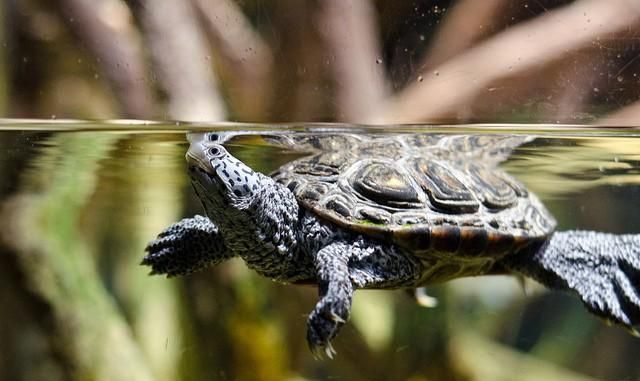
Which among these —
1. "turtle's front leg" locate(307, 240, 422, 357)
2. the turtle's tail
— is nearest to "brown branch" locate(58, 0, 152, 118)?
"turtle's front leg" locate(307, 240, 422, 357)

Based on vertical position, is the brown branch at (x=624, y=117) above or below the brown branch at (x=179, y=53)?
below

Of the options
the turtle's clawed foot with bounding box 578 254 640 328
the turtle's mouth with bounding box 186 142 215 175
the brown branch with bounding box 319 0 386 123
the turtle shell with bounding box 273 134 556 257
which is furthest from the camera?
the turtle's clawed foot with bounding box 578 254 640 328

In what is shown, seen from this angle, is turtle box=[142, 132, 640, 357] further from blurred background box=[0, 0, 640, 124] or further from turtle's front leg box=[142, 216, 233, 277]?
blurred background box=[0, 0, 640, 124]

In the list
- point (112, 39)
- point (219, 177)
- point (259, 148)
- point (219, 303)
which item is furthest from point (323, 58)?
point (219, 303)

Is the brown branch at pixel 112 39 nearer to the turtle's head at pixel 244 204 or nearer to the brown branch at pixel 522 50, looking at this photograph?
the turtle's head at pixel 244 204

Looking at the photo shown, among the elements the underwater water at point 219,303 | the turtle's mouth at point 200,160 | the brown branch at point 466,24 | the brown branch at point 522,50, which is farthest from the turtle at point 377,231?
the brown branch at point 466,24

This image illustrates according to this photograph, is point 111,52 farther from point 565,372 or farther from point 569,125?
point 565,372

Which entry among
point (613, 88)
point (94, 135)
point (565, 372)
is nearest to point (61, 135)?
point (94, 135)
